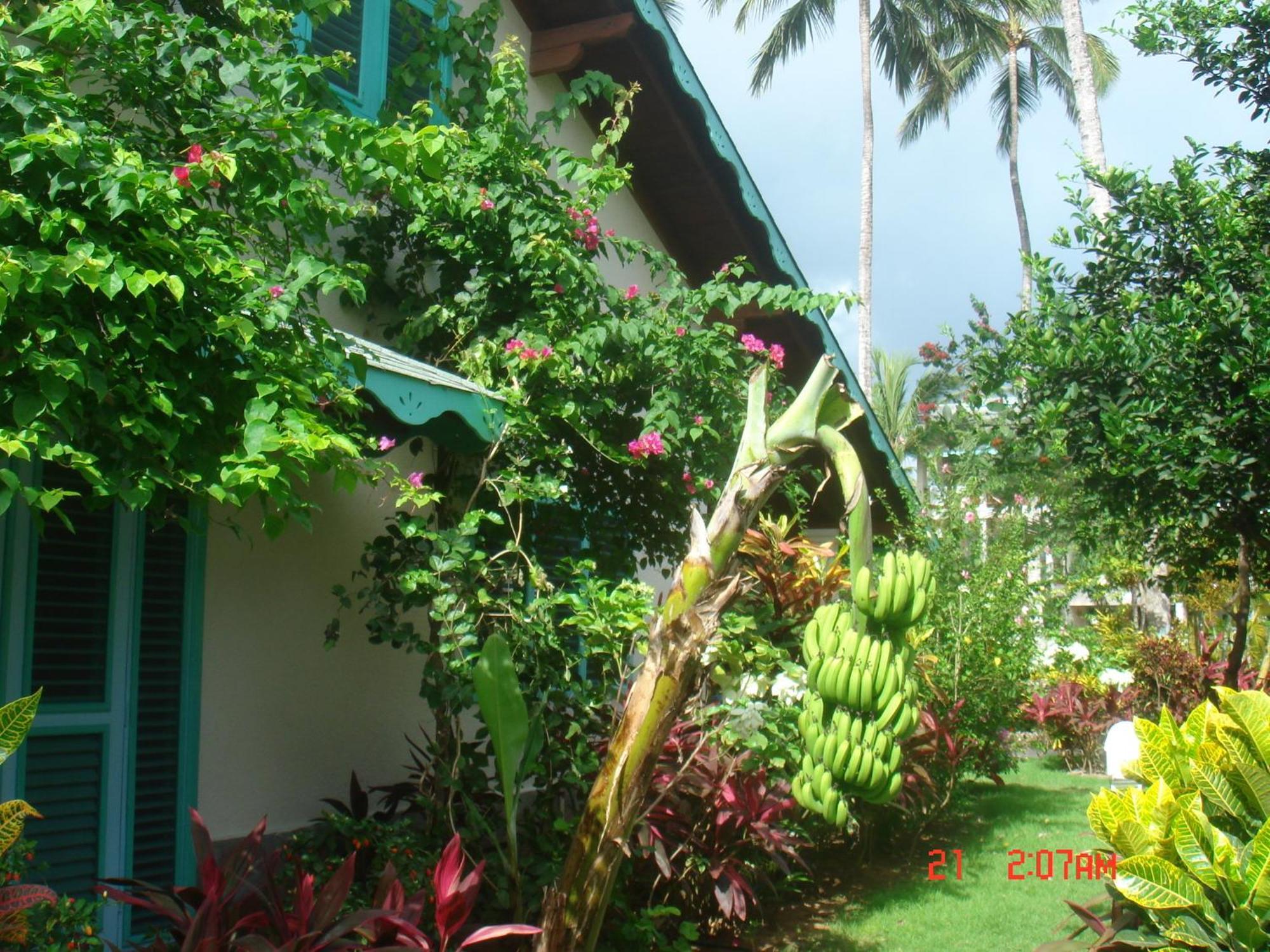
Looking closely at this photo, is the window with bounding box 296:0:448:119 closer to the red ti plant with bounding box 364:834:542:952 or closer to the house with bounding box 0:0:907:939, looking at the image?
the house with bounding box 0:0:907:939

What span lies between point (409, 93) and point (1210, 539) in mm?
5950

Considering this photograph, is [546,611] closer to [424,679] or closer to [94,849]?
[424,679]

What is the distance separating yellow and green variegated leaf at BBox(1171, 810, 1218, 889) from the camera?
452cm

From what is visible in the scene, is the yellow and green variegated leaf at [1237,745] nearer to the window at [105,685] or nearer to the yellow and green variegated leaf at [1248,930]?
the yellow and green variegated leaf at [1248,930]

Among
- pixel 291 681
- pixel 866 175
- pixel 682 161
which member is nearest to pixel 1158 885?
pixel 291 681

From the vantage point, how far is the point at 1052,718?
1545cm

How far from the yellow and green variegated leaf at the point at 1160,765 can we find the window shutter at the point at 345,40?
5232 millimetres

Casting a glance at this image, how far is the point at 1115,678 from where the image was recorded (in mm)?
15125

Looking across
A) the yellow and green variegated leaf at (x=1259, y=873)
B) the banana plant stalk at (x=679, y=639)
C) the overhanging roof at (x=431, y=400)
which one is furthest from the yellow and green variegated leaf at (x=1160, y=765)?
the overhanging roof at (x=431, y=400)

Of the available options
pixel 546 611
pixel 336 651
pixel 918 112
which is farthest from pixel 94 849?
pixel 918 112

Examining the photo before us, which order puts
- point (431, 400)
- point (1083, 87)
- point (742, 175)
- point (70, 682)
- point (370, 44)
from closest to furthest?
point (70, 682) < point (431, 400) < point (370, 44) < point (742, 175) < point (1083, 87)

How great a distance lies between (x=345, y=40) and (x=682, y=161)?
301cm
